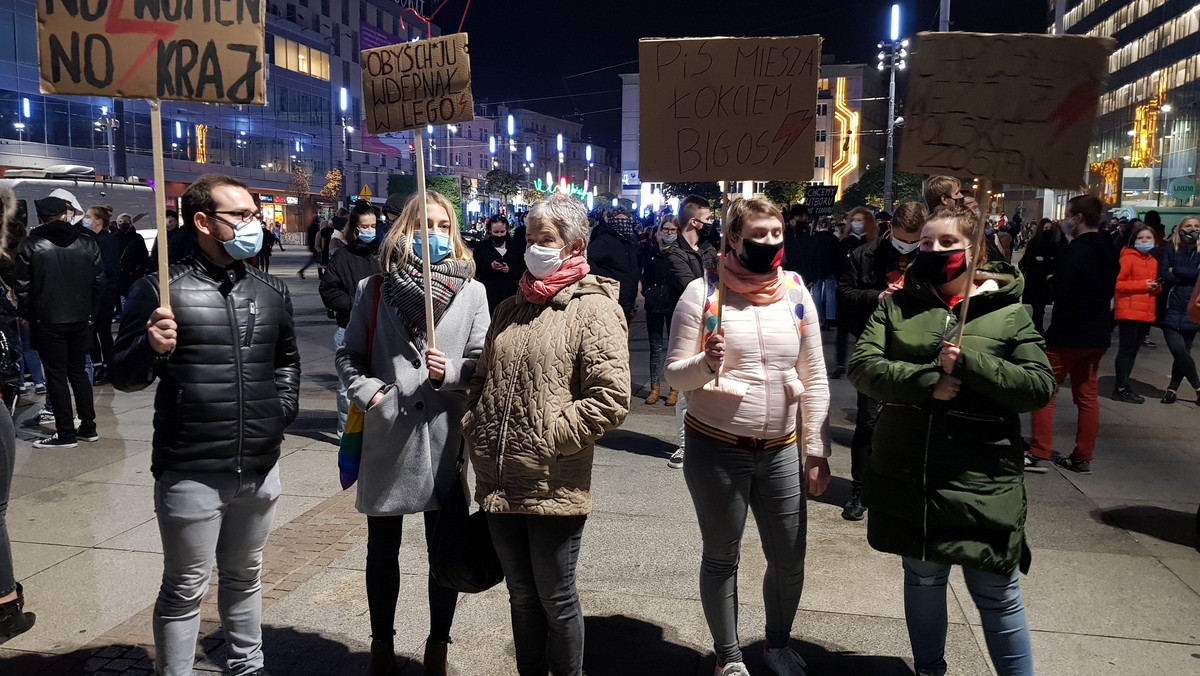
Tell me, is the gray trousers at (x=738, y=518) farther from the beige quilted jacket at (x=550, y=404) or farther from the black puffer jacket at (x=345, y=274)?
the black puffer jacket at (x=345, y=274)

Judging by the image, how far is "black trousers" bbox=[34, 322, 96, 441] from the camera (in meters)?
7.63

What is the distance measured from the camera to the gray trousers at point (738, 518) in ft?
11.9

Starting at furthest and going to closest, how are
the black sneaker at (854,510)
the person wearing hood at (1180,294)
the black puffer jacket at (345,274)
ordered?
the person wearing hood at (1180,294) < the black puffer jacket at (345,274) < the black sneaker at (854,510)

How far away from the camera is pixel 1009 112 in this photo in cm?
338

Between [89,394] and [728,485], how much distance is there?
647cm

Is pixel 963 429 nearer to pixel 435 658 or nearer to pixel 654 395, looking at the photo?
pixel 435 658

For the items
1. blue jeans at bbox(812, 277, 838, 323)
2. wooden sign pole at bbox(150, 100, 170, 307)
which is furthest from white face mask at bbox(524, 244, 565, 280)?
blue jeans at bbox(812, 277, 838, 323)

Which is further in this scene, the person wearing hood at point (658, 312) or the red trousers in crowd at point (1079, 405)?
the person wearing hood at point (658, 312)

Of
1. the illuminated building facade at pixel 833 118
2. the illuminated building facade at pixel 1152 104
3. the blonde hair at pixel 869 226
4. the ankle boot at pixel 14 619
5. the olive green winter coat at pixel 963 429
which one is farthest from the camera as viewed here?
the illuminated building facade at pixel 833 118

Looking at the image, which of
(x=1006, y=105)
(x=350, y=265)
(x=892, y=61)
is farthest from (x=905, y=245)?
(x=892, y=61)

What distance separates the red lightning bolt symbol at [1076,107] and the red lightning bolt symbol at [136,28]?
3.38 m

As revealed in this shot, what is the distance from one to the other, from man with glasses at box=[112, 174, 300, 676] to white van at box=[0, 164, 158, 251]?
14.7 metres

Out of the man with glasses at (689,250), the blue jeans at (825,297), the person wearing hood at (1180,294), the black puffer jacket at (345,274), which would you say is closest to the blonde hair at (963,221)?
the man with glasses at (689,250)

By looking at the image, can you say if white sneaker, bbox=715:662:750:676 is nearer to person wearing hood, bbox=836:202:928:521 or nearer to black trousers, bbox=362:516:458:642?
black trousers, bbox=362:516:458:642
